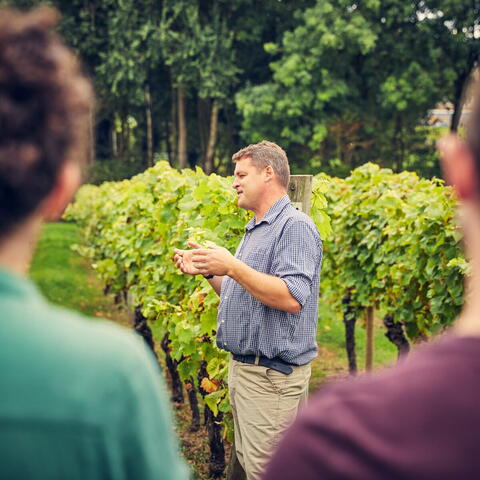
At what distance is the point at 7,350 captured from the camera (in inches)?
46.0

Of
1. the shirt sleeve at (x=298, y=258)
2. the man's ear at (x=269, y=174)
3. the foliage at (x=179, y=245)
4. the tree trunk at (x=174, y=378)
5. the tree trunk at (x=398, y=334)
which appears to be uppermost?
the man's ear at (x=269, y=174)

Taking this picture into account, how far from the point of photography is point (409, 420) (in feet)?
3.46

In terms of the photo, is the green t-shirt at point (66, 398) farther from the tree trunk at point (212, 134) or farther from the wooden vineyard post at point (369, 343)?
the tree trunk at point (212, 134)

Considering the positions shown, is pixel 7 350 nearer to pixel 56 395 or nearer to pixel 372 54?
pixel 56 395

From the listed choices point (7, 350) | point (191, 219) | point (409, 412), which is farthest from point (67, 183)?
point (191, 219)

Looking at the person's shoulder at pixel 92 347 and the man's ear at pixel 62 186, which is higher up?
the man's ear at pixel 62 186

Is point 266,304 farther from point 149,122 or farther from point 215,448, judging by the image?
A: point 149,122

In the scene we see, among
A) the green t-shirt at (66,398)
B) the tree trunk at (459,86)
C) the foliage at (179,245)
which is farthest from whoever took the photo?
the tree trunk at (459,86)

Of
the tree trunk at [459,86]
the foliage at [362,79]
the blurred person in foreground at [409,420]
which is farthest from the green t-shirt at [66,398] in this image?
the tree trunk at [459,86]

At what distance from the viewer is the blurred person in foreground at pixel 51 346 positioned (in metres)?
1.16

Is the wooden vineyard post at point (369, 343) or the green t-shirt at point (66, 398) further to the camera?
the wooden vineyard post at point (369, 343)

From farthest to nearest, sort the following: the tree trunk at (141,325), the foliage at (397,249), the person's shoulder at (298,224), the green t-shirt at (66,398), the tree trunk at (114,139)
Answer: the tree trunk at (114,139)
the tree trunk at (141,325)
the foliage at (397,249)
the person's shoulder at (298,224)
the green t-shirt at (66,398)

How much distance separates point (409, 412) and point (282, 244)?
247 centimetres

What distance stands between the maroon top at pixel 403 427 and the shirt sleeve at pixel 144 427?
26 centimetres
